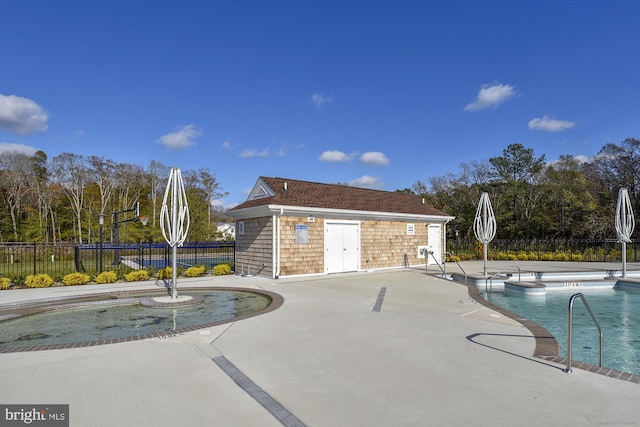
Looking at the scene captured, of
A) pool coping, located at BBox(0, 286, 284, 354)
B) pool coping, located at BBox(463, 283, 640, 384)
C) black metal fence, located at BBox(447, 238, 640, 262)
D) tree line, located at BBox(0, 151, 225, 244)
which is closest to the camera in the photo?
pool coping, located at BBox(463, 283, 640, 384)

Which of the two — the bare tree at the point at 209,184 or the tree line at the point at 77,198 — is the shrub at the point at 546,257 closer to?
the tree line at the point at 77,198

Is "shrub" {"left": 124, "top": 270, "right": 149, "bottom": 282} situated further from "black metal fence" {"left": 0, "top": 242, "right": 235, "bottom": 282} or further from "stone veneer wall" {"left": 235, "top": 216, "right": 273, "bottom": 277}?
"stone veneer wall" {"left": 235, "top": 216, "right": 273, "bottom": 277}

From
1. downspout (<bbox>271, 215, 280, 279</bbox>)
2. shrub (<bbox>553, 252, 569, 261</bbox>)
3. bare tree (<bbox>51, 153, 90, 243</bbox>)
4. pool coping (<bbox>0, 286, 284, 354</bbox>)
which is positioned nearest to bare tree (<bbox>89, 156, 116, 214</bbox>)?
bare tree (<bbox>51, 153, 90, 243</bbox>)

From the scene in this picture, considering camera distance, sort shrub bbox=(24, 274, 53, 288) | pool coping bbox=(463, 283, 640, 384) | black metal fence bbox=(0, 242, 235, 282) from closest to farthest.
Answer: pool coping bbox=(463, 283, 640, 384), shrub bbox=(24, 274, 53, 288), black metal fence bbox=(0, 242, 235, 282)

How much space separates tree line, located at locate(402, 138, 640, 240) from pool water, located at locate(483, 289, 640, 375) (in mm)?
19671

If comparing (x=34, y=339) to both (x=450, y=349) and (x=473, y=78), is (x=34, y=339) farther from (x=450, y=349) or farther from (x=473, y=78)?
(x=473, y=78)

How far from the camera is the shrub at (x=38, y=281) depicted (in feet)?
36.4

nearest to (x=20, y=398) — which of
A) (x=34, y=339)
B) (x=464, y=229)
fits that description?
(x=34, y=339)

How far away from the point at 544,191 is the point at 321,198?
87.1 feet

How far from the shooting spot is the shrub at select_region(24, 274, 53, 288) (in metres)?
11.1

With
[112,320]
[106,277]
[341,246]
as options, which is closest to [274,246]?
[341,246]

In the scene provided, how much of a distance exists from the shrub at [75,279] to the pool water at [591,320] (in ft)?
43.7

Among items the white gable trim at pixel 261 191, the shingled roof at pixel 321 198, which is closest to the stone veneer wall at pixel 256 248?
the shingled roof at pixel 321 198

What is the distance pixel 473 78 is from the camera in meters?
18.3
